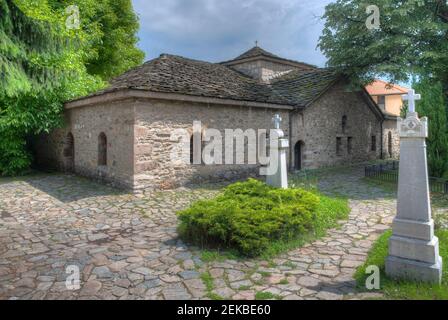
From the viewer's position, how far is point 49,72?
23.2ft

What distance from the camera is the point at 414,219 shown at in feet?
15.4

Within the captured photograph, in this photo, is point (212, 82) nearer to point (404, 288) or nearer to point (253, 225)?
point (253, 225)

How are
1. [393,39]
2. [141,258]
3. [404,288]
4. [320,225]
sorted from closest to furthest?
[404,288], [141,258], [320,225], [393,39]

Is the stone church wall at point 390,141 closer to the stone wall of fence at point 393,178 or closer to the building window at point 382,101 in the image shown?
the stone wall of fence at point 393,178

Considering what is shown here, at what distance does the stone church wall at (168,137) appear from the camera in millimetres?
11055

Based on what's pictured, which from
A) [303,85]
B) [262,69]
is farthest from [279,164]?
[262,69]

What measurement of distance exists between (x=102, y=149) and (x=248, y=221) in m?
8.85

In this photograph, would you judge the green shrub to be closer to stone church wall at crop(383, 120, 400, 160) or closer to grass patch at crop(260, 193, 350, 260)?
grass patch at crop(260, 193, 350, 260)

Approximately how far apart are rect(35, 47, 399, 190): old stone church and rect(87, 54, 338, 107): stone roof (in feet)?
→ 0.19

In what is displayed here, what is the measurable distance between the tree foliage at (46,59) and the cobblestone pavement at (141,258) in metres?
3.02

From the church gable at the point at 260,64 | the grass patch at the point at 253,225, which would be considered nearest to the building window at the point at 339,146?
the church gable at the point at 260,64
